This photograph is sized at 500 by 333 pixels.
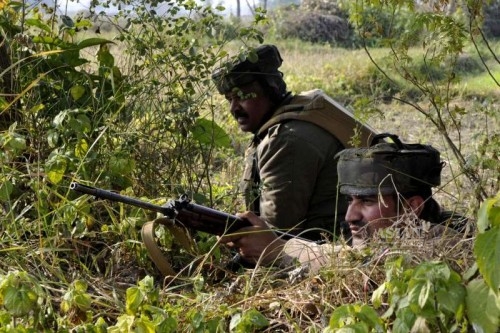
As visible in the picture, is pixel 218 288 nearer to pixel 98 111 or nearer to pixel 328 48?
pixel 98 111

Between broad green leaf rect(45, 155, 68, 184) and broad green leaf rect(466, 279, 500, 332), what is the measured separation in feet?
6.57

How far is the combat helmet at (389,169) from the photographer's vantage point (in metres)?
4.14

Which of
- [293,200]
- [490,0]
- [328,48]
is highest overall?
[490,0]

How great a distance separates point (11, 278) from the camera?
304 cm

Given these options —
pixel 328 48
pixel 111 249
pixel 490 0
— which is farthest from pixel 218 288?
pixel 328 48

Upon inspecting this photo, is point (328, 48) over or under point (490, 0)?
under

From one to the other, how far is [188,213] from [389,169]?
2.84 ft

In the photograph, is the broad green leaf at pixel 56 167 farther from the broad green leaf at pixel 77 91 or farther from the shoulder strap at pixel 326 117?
the shoulder strap at pixel 326 117

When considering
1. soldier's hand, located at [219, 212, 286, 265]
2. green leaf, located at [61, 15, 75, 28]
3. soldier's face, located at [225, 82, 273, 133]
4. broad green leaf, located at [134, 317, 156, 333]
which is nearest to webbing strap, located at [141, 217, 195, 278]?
soldier's hand, located at [219, 212, 286, 265]

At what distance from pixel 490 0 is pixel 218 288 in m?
1.46

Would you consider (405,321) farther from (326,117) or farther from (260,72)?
(260,72)

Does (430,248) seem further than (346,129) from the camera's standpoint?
No

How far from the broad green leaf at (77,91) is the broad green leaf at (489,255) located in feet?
8.63

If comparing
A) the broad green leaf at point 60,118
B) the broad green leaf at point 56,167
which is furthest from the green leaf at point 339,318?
the broad green leaf at point 60,118
